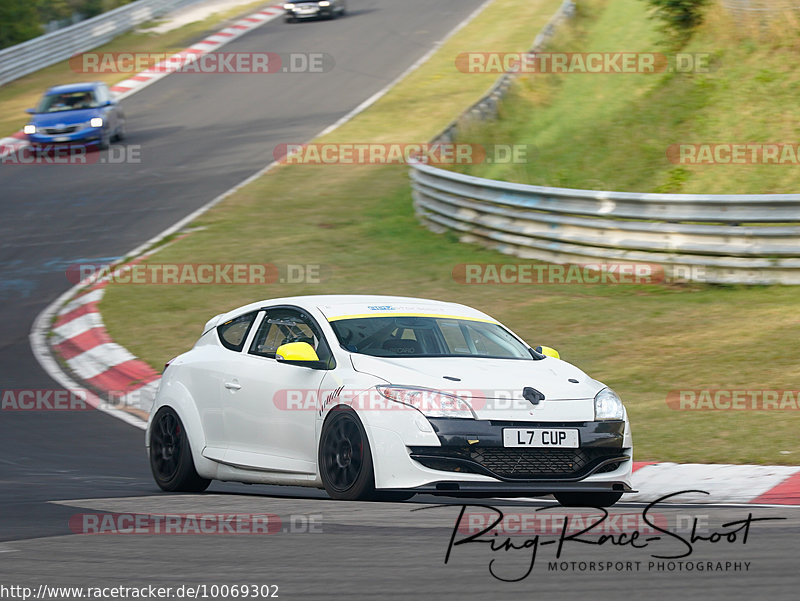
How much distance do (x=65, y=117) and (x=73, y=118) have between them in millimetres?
182

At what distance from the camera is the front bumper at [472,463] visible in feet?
23.4

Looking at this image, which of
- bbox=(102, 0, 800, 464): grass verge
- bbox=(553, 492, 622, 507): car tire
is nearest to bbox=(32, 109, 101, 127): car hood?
bbox=(102, 0, 800, 464): grass verge

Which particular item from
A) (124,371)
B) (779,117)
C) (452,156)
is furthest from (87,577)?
(452,156)

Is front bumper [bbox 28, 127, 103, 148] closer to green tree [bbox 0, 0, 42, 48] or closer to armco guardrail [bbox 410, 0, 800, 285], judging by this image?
armco guardrail [bbox 410, 0, 800, 285]

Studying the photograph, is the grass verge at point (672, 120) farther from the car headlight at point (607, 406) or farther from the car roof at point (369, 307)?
the car headlight at point (607, 406)

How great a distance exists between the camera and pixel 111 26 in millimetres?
41125

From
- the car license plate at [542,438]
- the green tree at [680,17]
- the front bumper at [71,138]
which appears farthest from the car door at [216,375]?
the front bumper at [71,138]

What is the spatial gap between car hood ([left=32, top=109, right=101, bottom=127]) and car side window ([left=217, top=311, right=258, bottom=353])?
20.0 meters

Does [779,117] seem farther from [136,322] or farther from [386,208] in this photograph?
[136,322]

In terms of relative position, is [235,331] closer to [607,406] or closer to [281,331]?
[281,331]

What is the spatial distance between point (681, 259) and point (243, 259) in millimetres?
6946

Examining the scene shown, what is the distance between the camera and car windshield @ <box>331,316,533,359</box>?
8094mm

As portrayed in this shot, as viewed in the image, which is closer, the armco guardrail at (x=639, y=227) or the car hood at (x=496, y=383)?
the car hood at (x=496, y=383)

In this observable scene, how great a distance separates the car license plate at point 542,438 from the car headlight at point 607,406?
0.26m
